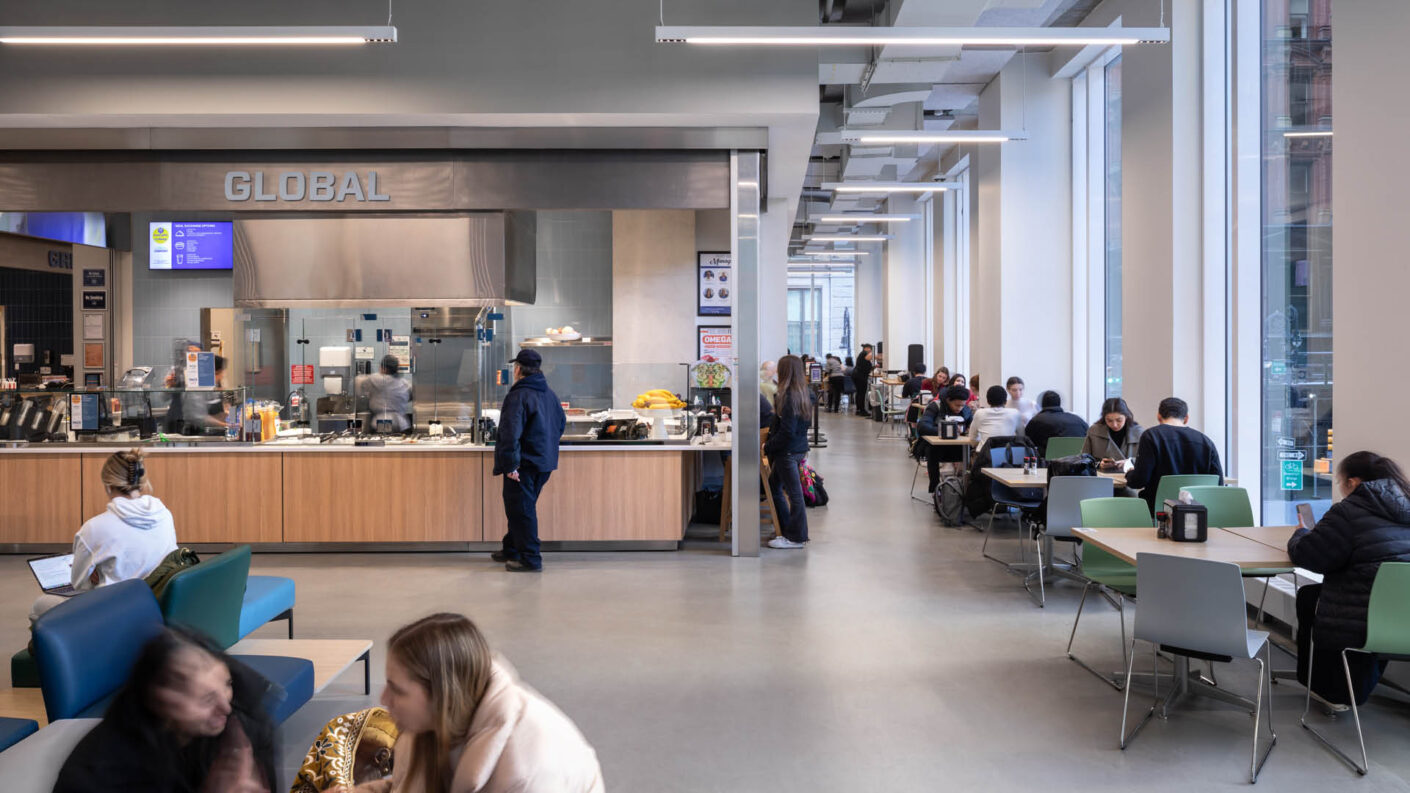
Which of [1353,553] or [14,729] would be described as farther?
[1353,553]

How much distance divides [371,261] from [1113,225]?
7.33 m

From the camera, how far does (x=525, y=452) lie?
24.4 feet

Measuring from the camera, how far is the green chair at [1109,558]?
501cm

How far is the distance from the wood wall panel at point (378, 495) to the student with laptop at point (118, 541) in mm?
3340

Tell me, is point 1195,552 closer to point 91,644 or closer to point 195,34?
point 91,644

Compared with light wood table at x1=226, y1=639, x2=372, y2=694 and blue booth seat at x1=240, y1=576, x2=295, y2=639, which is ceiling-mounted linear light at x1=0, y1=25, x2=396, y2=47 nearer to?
blue booth seat at x1=240, y1=576, x2=295, y2=639

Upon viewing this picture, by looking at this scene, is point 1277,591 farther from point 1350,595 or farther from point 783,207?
point 783,207

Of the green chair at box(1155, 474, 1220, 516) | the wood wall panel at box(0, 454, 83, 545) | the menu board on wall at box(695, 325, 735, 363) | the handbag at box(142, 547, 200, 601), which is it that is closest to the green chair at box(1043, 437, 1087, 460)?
the green chair at box(1155, 474, 1220, 516)

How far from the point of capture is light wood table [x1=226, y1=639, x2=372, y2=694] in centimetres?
416

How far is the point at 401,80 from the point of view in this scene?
682 centimetres

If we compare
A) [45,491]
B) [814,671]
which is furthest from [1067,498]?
[45,491]

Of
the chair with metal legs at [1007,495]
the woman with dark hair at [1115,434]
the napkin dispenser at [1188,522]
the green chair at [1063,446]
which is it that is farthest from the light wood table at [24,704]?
the green chair at [1063,446]

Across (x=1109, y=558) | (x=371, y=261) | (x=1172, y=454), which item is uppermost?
(x=371, y=261)

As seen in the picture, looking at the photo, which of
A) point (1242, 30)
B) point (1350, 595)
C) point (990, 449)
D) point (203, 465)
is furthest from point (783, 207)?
point (1350, 595)
